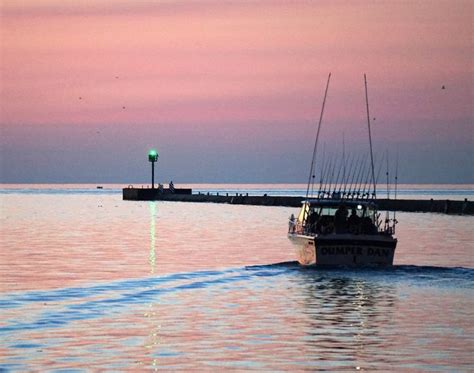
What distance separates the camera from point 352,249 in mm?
40688

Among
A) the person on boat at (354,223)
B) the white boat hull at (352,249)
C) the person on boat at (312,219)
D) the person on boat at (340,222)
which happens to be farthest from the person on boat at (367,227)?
the person on boat at (312,219)

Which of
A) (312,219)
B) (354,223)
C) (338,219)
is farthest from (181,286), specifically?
(312,219)

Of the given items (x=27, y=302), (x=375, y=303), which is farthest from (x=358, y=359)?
(x=27, y=302)

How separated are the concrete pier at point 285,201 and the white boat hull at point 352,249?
2876 cm

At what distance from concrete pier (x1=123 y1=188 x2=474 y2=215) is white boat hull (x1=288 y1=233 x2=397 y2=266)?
28762 millimetres

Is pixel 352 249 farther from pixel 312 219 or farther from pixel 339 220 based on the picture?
pixel 312 219

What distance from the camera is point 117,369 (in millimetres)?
20844

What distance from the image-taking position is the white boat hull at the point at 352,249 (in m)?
40.7

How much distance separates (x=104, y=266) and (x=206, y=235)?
93.9 ft

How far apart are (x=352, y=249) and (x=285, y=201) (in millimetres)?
116468

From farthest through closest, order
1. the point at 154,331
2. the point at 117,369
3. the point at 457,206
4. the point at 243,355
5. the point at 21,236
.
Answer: the point at 457,206, the point at 21,236, the point at 154,331, the point at 243,355, the point at 117,369

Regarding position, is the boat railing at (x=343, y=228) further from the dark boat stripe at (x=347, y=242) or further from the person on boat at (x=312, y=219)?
the dark boat stripe at (x=347, y=242)

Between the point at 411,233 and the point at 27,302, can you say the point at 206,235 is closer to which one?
the point at 411,233

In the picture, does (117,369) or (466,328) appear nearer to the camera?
(117,369)
